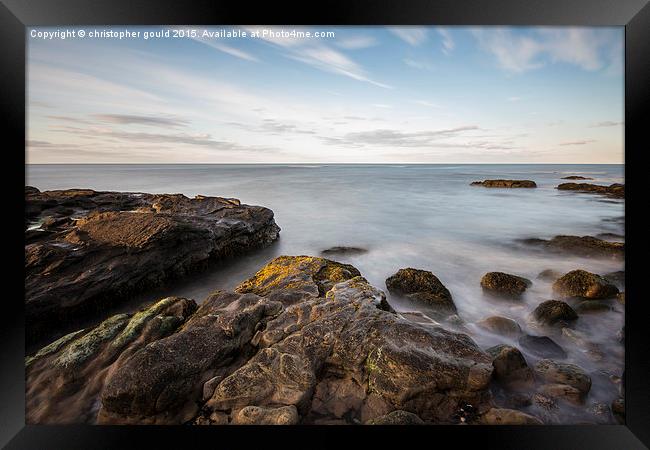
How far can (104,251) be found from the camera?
417 cm

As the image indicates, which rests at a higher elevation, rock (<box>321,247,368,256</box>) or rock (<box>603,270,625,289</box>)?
rock (<box>321,247,368,256</box>)

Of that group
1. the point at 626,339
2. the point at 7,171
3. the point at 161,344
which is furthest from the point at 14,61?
the point at 626,339

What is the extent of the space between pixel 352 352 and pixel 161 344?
1.53m

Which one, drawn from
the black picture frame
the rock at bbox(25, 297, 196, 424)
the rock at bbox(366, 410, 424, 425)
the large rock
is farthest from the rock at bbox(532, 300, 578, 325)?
the large rock

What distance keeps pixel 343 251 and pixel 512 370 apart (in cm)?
421

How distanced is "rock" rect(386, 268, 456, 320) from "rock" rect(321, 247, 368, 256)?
180 centimetres

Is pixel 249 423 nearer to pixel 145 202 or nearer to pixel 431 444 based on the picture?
pixel 431 444

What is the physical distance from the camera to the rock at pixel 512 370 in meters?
2.47

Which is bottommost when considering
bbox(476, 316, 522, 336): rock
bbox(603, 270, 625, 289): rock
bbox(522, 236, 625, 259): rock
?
bbox(476, 316, 522, 336): rock

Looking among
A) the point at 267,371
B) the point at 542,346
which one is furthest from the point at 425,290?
the point at 267,371

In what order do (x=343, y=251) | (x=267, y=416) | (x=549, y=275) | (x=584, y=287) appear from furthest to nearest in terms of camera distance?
1. (x=343, y=251)
2. (x=549, y=275)
3. (x=584, y=287)
4. (x=267, y=416)

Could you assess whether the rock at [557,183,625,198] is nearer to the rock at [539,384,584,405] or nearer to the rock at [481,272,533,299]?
the rock at [481,272,533,299]

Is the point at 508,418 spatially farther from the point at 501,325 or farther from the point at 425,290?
the point at 425,290

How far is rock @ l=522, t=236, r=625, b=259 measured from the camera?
17.8ft
